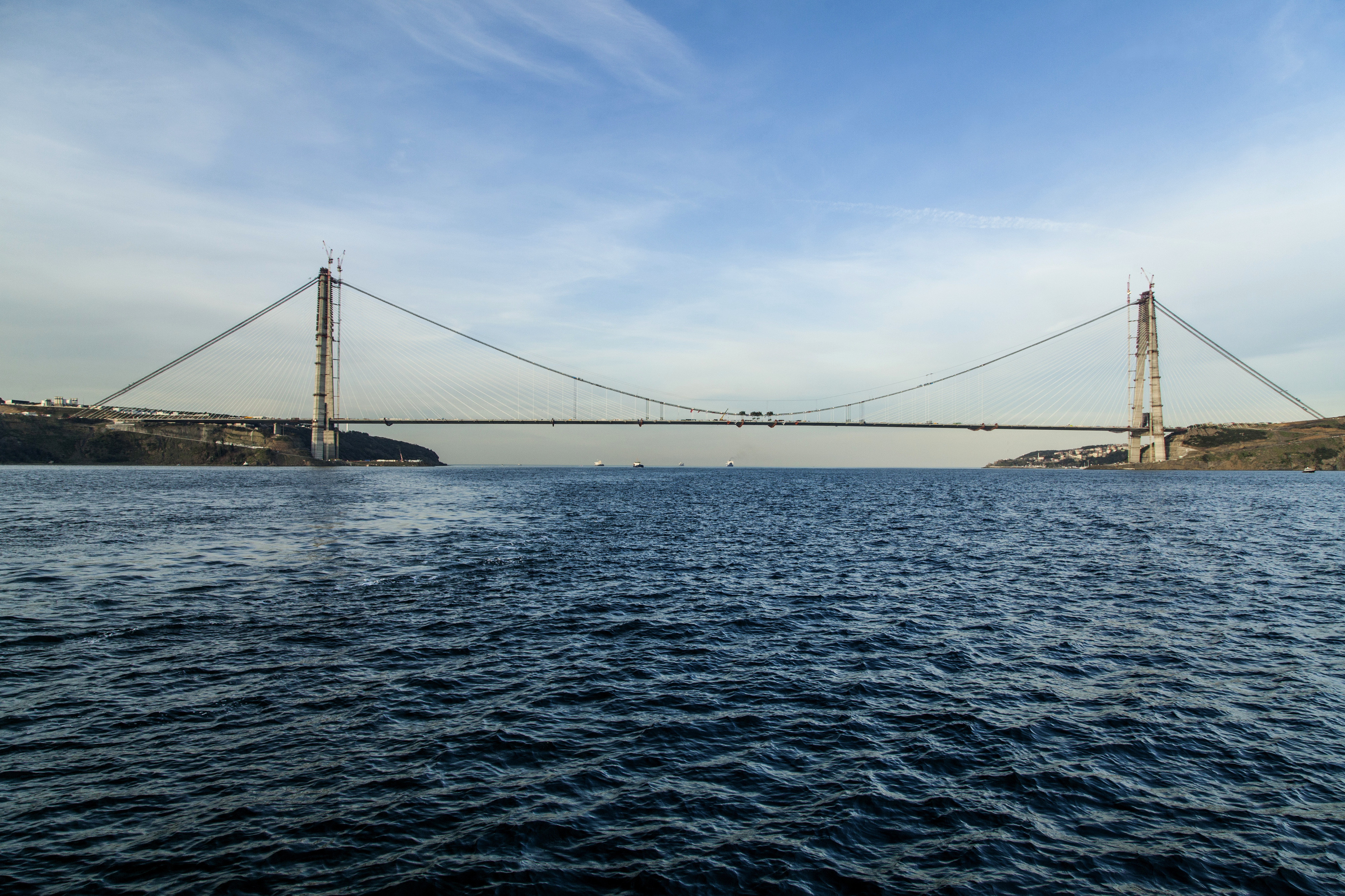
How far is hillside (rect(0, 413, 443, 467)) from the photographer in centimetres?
15400

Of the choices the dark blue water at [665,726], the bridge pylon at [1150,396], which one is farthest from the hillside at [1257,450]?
the dark blue water at [665,726]

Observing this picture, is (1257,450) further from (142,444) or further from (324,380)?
(142,444)

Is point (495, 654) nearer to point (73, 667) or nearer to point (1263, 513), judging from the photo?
point (73, 667)

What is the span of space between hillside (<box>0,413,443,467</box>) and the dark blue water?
14893 centimetres

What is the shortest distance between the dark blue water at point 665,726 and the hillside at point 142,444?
148930 millimetres

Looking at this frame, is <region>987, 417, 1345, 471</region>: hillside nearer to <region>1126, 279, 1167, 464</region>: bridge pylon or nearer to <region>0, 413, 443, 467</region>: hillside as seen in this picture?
<region>1126, 279, 1167, 464</region>: bridge pylon

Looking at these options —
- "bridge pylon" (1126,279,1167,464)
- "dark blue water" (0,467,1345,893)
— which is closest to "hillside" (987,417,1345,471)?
"bridge pylon" (1126,279,1167,464)

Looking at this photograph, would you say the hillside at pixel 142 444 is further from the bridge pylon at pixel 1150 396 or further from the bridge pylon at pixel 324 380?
the bridge pylon at pixel 1150 396

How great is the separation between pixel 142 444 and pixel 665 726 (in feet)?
681

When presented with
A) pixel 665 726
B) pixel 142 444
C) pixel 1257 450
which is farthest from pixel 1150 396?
pixel 142 444

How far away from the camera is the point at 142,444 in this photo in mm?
169250

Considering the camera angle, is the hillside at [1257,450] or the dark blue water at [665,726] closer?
the dark blue water at [665,726]

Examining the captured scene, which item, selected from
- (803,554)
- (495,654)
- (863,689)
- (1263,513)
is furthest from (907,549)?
(1263,513)

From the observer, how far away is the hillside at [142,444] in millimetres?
154000
